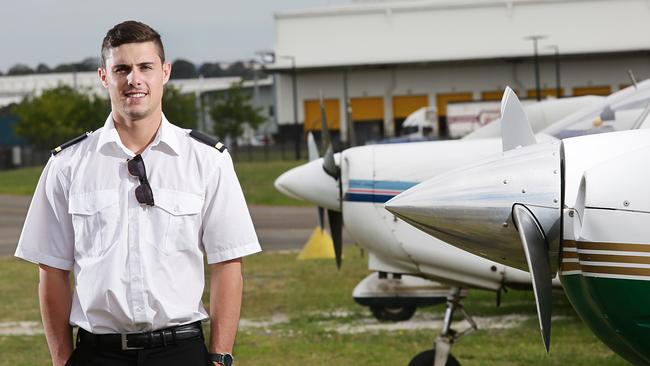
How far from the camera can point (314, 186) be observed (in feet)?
31.9

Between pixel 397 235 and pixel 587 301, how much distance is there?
4.28 metres

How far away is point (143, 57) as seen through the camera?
12.8 feet

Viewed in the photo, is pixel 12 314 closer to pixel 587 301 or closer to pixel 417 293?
pixel 417 293

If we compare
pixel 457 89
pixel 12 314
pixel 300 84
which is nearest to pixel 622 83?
pixel 457 89

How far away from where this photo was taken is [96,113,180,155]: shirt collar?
3895mm

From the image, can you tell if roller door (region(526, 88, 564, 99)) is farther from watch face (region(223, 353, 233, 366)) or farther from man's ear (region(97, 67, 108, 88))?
watch face (region(223, 353, 233, 366))

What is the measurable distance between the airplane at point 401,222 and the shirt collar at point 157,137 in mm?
5050

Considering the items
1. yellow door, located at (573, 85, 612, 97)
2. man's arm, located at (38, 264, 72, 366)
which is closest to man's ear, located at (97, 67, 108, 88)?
man's arm, located at (38, 264, 72, 366)

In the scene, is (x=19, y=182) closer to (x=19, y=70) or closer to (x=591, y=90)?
(x=591, y=90)

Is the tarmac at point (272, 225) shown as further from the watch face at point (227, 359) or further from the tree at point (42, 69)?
the tree at point (42, 69)

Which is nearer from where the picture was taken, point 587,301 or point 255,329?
point 587,301

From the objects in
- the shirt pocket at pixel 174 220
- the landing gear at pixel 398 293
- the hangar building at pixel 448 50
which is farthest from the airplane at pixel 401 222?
the hangar building at pixel 448 50

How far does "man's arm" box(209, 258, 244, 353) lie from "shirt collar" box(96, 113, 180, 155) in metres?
0.39

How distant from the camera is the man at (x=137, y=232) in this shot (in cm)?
382
